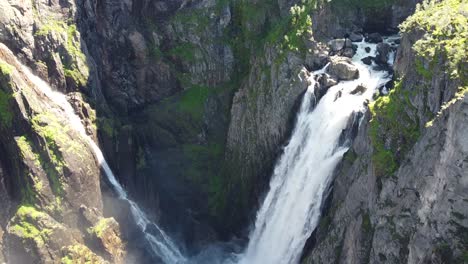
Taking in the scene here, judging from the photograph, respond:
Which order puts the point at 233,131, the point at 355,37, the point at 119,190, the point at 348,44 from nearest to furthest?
the point at 348,44
the point at 119,190
the point at 355,37
the point at 233,131

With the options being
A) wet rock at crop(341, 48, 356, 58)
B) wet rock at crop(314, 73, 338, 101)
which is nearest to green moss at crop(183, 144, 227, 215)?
wet rock at crop(314, 73, 338, 101)

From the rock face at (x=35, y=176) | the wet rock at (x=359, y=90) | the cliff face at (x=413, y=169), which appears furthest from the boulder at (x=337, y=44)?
the rock face at (x=35, y=176)

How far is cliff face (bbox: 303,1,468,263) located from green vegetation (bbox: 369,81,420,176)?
0.07 m

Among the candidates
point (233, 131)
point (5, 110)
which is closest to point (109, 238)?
point (5, 110)

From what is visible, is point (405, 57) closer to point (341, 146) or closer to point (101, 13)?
point (341, 146)

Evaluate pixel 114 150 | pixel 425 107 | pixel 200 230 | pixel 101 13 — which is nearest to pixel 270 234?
pixel 200 230

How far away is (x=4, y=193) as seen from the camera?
144 ft

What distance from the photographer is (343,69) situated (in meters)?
44.9

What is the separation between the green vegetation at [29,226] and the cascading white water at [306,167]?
21.9 m

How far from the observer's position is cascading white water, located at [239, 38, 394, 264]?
1612 inches

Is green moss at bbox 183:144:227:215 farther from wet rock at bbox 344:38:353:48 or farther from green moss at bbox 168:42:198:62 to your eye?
wet rock at bbox 344:38:353:48

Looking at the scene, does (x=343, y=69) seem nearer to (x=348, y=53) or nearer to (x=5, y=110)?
(x=348, y=53)

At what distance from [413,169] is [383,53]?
22.5 meters

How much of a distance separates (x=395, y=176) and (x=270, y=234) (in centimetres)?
2188
